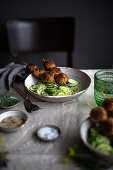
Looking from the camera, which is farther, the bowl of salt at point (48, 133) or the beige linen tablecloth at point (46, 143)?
the bowl of salt at point (48, 133)

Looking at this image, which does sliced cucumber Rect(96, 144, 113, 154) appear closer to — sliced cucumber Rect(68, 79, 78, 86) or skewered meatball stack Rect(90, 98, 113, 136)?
skewered meatball stack Rect(90, 98, 113, 136)

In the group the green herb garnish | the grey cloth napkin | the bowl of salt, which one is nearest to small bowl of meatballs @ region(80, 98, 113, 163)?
the bowl of salt

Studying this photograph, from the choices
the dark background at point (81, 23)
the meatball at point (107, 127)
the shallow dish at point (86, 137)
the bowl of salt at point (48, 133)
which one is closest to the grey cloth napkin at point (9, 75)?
the bowl of salt at point (48, 133)

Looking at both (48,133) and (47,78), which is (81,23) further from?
(48,133)

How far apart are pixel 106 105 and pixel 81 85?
2.13 feet

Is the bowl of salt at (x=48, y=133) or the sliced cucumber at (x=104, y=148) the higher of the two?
the sliced cucumber at (x=104, y=148)

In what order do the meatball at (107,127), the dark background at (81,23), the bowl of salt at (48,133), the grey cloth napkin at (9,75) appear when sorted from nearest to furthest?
the meatball at (107,127)
the bowl of salt at (48,133)
the grey cloth napkin at (9,75)
the dark background at (81,23)

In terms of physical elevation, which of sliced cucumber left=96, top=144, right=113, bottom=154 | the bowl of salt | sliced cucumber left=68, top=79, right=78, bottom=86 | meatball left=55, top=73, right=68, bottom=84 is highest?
A: meatball left=55, top=73, right=68, bottom=84

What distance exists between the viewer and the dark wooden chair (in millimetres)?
3262

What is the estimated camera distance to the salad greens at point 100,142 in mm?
1064

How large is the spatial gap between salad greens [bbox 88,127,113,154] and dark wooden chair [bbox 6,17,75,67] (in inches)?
91.3

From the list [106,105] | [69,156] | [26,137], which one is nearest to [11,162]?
[26,137]

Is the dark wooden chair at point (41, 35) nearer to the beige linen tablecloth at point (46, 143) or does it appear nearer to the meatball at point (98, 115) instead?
the beige linen tablecloth at point (46, 143)

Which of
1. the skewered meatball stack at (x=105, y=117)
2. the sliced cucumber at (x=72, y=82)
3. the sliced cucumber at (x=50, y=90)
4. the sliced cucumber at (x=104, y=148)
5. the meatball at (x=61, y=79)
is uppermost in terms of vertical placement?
the skewered meatball stack at (x=105, y=117)
